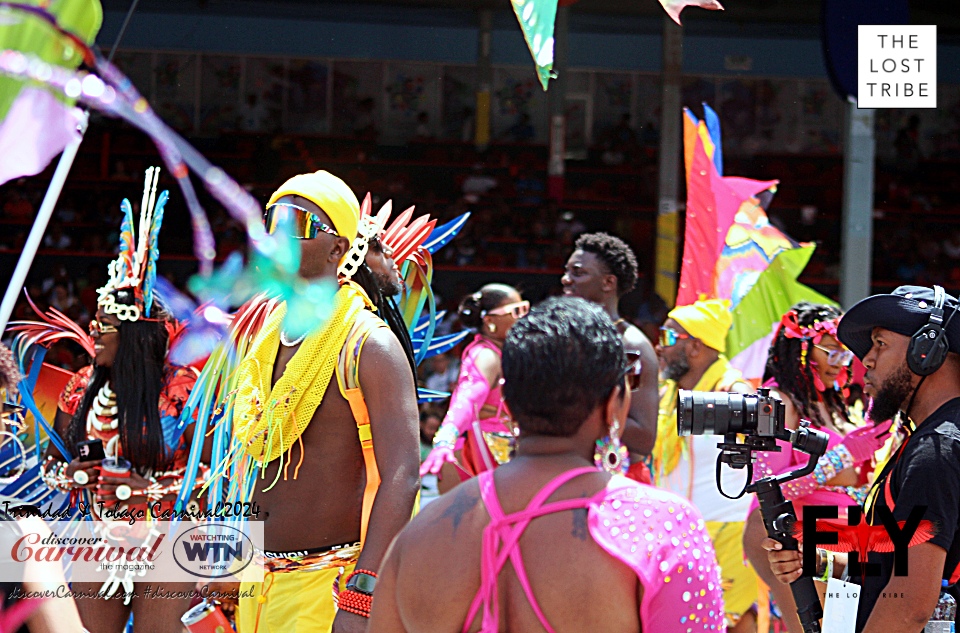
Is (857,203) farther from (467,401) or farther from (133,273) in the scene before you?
(133,273)

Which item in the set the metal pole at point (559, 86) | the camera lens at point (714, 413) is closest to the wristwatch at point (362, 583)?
the camera lens at point (714, 413)

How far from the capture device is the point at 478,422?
599 cm

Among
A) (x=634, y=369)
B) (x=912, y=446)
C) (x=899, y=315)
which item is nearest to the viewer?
(x=912, y=446)

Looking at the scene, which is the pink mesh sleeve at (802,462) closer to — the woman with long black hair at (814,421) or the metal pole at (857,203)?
the woman with long black hair at (814,421)

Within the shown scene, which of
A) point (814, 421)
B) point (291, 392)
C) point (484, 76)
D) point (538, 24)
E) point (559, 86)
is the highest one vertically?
point (484, 76)

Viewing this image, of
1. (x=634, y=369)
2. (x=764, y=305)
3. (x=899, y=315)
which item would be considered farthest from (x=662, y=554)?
(x=764, y=305)

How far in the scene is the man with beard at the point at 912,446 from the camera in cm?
244

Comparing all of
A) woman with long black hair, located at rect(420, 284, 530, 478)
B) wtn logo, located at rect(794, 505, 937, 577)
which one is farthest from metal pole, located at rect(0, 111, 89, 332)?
woman with long black hair, located at rect(420, 284, 530, 478)

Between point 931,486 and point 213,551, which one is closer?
point 931,486

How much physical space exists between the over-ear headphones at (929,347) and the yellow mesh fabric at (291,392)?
4.48 ft

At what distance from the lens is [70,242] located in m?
13.0

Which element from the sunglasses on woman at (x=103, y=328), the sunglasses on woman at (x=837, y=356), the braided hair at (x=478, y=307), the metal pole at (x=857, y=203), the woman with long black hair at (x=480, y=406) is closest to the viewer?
the sunglasses on woman at (x=837, y=356)

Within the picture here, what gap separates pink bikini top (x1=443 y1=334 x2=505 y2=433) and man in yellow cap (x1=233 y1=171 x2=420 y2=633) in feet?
9.24

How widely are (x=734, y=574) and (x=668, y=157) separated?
7.37 metres
